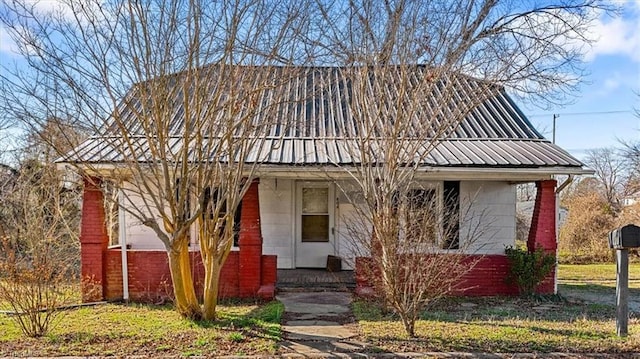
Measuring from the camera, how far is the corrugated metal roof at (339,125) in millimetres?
7734

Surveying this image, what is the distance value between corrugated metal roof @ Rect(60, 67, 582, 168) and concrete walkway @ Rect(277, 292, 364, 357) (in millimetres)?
2602

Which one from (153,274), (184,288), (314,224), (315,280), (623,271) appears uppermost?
(314,224)

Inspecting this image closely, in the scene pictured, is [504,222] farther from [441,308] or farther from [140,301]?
[140,301]

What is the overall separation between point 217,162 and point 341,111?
15.1 feet

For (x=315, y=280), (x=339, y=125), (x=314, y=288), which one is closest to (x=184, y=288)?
(x=314, y=288)

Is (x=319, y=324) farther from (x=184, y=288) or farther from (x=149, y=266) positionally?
(x=149, y=266)

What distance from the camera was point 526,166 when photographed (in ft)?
32.8

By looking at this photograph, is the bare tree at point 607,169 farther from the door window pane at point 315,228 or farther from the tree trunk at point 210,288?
the tree trunk at point 210,288

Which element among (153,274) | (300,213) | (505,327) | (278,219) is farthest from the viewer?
(300,213)

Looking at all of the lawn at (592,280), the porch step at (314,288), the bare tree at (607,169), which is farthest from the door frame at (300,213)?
the bare tree at (607,169)

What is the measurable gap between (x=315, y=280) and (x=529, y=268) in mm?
4378

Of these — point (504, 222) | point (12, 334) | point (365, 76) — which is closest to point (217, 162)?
point (365, 76)

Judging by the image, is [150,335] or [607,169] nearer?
[150,335]

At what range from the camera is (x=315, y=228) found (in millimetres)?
12742
